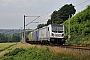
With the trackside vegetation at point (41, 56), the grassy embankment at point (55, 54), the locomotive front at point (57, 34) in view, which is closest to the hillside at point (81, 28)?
the locomotive front at point (57, 34)

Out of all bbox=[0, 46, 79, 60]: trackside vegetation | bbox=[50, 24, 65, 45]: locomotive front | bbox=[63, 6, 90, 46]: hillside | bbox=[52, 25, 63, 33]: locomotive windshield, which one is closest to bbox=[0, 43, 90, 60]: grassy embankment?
bbox=[0, 46, 79, 60]: trackside vegetation

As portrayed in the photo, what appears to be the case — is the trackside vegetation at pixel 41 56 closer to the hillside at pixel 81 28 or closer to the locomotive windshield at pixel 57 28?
the locomotive windshield at pixel 57 28

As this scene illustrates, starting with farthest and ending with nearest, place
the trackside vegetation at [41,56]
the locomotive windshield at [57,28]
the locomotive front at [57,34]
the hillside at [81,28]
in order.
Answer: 1. the hillside at [81,28]
2. the locomotive windshield at [57,28]
3. the locomotive front at [57,34]
4. the trackside vegetation at [41,56]

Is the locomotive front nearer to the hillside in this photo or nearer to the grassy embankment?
the grassy embankment

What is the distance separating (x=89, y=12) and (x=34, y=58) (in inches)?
1218

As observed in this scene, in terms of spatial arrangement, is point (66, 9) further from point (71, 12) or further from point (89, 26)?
point (89, 26)

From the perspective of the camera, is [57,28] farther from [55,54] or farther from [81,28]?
[81,28]

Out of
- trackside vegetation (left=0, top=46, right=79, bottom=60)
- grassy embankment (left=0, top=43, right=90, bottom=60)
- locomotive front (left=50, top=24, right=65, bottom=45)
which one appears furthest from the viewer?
locomotive front (left=50, top=24, right=65, bottom=45)

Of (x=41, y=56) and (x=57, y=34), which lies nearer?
(x=41, y=56)

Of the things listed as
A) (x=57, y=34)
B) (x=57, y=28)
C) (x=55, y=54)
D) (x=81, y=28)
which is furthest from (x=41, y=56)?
(x=81, y=28)

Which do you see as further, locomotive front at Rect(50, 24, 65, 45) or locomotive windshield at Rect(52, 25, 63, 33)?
locomotive windshield at Rect(52, 25, 63, 33)

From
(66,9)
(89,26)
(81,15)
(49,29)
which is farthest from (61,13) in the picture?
(49,29)

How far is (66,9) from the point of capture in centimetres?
9594

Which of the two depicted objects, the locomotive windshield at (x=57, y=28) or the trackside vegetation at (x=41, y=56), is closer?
the trackside vegetation at (x=41, y=56)
